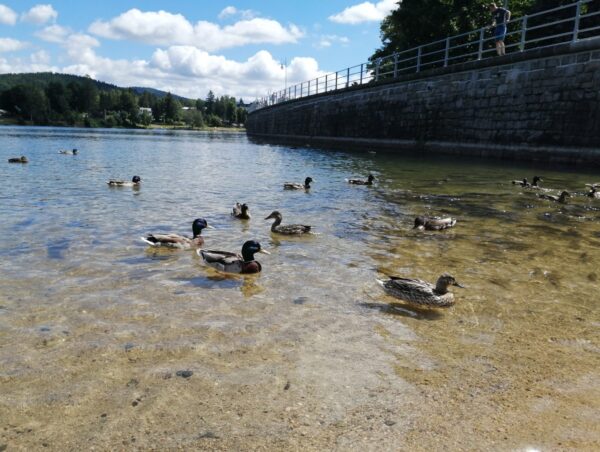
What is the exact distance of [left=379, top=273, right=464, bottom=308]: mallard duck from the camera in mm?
5812

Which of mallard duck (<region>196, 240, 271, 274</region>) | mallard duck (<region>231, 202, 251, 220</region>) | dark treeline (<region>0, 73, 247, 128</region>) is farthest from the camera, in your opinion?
dark treeline (<region>0, 73, 247, 128</region>)

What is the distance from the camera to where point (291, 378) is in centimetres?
421

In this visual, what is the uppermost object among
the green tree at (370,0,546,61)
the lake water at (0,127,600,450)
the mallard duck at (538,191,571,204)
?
the green tree at (370,0,546,61)

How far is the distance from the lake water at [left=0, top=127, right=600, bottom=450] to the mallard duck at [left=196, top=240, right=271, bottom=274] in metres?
0.17

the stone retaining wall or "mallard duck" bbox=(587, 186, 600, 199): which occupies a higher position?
the stone retaining wall

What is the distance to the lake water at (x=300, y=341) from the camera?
3.52 metres

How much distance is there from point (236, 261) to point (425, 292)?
8.90 ft

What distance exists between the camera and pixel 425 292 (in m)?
5.79

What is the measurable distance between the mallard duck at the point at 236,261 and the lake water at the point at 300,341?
0.55 feet

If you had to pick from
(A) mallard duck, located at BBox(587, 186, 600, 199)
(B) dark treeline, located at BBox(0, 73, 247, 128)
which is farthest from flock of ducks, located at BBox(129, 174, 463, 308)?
(B) dark treeline, located at BBox(0, 73, 247, 128)

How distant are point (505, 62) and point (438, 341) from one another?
23.6 meters

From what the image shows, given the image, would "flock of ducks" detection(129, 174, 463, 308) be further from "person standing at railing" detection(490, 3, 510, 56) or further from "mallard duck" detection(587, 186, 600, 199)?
"person standing at railing" detection(490, 3, 510, 56)

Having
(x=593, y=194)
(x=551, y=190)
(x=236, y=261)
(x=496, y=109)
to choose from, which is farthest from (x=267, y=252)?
(x=496, y=109)

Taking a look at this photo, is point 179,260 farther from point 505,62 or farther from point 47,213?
point 505,62
